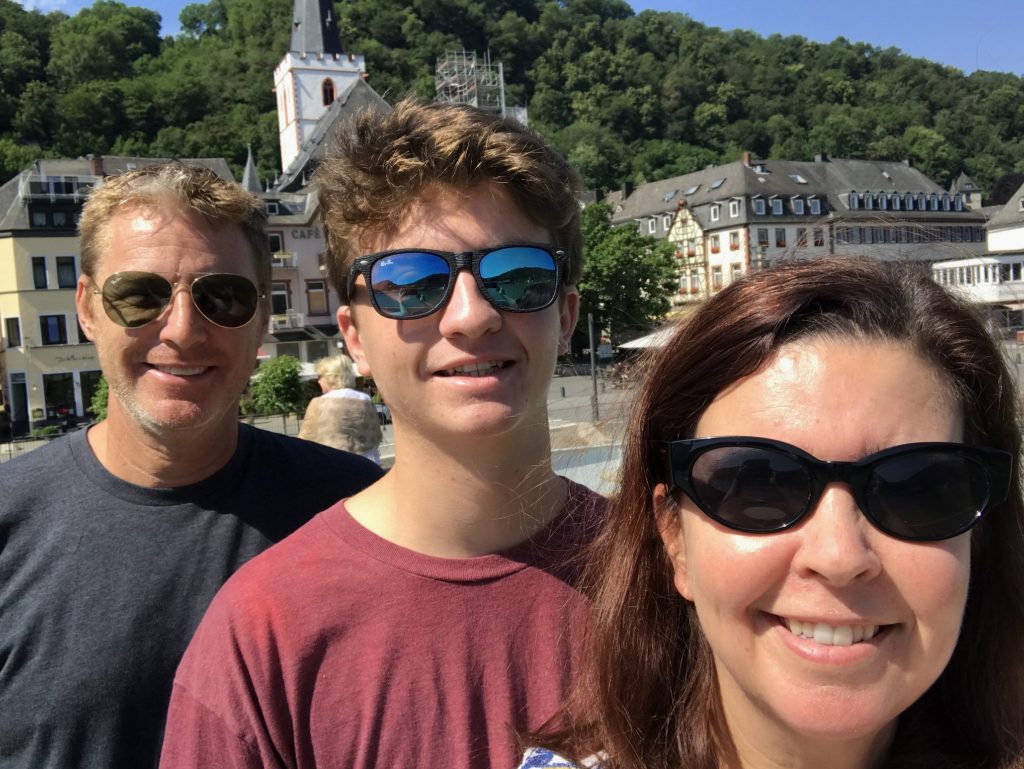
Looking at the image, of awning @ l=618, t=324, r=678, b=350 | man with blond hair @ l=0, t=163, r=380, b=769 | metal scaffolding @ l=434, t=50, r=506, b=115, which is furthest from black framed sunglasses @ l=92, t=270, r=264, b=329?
metal scaffolding @ l=434, t=50, r=506, b=115

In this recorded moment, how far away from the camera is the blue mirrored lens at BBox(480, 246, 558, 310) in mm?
2010

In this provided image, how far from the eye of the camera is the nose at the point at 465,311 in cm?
199

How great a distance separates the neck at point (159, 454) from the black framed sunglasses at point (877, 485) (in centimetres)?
182

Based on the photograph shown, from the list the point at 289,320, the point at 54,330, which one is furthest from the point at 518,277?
the point at 54,330

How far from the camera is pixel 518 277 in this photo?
2.04 m

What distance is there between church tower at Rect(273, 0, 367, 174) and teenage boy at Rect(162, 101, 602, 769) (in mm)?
70642

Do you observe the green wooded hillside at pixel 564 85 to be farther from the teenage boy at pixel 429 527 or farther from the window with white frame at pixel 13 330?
the teenage boy at pixel 429 527

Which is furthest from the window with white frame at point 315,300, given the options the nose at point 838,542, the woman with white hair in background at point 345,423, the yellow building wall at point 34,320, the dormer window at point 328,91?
the nose at point 838,542

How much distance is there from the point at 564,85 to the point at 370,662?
131 m

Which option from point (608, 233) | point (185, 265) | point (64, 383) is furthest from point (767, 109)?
point (185, 265)

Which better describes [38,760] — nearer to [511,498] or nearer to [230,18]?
[511,498]

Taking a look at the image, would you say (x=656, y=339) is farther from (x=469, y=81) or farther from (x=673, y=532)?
(x=469, y=81)

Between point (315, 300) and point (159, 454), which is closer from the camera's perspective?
point (159, 454)

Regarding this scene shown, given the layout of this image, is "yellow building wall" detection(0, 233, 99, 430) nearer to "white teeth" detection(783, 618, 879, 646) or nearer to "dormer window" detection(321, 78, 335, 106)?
"dormer window" detection(321, 78, 335, 106)
